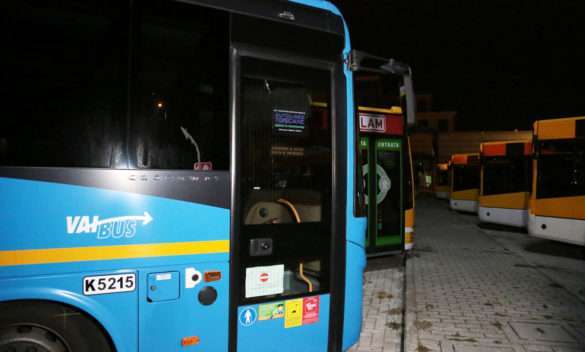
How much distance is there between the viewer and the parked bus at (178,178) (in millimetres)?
2740

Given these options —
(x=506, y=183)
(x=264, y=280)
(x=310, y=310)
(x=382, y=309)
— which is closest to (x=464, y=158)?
(x=506, y=183)

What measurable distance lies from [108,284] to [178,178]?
845 millimetres

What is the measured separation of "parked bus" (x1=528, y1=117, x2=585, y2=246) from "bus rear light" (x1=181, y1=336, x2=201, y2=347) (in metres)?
9.62

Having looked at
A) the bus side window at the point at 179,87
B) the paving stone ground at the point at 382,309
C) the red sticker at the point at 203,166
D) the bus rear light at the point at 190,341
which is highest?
Answer: the bus side window at the point at 179,87

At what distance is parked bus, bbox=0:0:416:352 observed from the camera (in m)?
2.74

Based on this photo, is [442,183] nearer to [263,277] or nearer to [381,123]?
[381,123]

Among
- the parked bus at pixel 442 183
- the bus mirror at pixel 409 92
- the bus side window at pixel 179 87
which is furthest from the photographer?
the parked bus at pixel 442 183

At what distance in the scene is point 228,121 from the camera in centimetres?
330

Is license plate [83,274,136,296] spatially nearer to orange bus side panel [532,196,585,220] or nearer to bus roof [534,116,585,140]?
orange bus side panel [532,196,585,220]

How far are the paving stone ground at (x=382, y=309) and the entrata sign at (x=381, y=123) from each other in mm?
2920

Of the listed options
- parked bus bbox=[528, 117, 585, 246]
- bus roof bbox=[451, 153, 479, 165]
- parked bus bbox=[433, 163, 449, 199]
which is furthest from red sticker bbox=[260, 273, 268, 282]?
parked bus bbox=[433, 163, 449, 199]

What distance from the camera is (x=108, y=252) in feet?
9.45

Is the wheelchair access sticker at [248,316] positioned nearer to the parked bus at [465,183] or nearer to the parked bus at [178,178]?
Answer: the parked bus at [178,178]

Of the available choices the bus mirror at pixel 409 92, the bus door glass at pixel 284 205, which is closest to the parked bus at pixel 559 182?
the bus mirror at pixel 409 92
